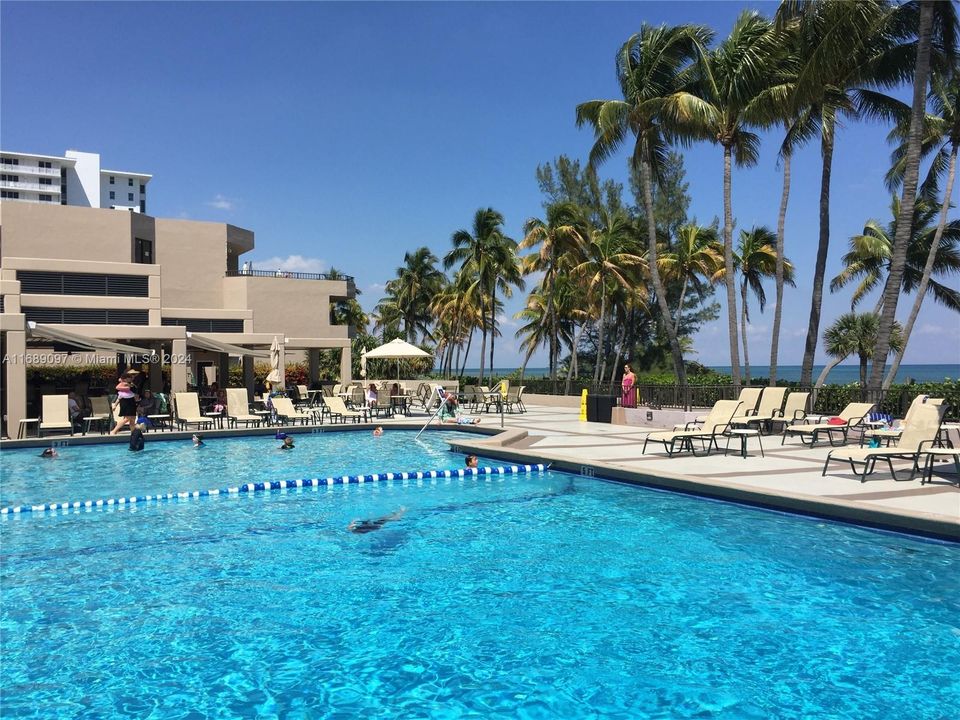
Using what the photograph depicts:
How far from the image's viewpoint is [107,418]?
18688mm

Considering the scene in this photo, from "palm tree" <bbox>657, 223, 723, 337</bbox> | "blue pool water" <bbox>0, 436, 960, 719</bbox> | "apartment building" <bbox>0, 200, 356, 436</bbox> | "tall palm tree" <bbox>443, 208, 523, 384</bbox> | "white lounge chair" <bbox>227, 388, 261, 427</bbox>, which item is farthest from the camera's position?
"tall palm tree" <bbox>443, 208, 523, 384</bbox>

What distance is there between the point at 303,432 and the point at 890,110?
20174 millimetres

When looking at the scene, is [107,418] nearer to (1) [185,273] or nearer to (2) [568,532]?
(2) [568,532]

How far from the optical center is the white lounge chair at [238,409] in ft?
66.6

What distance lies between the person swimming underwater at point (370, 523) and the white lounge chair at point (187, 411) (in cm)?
1064

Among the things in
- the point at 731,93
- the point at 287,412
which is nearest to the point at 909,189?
the point at 731,93

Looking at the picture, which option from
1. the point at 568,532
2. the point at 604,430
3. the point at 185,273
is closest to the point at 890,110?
the point at 604,430

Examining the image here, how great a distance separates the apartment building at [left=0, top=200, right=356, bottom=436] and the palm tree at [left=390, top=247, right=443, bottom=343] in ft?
41.6

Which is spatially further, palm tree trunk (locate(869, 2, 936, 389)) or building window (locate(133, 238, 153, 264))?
building window (locate(133, 238, 153, 264))

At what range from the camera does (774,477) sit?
10.8 meters

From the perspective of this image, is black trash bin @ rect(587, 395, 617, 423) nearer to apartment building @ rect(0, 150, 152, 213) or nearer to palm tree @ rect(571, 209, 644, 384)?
palm tree @ rect(571, 209, 644, 384)

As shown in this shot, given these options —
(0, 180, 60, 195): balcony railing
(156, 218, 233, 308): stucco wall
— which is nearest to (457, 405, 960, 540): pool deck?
(156, 218, 233, 308): stucco wall

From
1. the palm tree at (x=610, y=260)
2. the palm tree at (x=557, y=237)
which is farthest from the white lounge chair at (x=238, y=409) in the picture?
the palm tree at (x=557, y=237)

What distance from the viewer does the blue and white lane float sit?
10539mm
